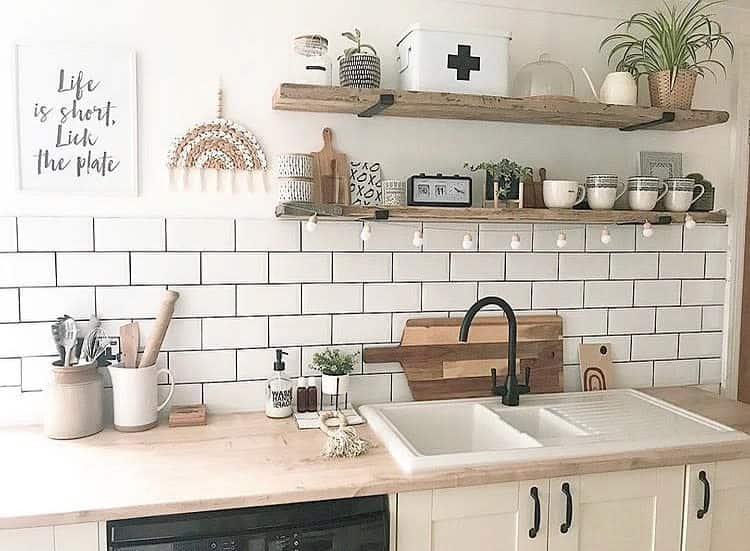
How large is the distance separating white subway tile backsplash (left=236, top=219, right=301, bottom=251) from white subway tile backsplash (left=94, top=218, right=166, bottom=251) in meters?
0.23

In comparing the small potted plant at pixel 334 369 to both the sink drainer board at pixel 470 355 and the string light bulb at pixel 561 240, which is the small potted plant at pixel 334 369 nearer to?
the sink drainer board at pixel 470 355

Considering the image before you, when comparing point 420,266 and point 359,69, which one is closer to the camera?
point 359,69

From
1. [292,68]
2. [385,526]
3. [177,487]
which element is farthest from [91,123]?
[385,526]

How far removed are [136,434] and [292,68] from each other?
1140 mm

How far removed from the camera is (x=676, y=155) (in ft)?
8.30

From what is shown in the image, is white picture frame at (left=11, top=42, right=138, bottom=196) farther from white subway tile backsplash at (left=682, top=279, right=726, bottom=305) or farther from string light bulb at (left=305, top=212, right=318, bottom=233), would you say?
white subway tile backsplash at (left=682, top=279, right=726, bottom=305)

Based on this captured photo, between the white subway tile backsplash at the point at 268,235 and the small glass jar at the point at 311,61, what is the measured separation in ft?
1.45

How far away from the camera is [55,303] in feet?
6.68

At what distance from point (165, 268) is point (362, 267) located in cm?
61

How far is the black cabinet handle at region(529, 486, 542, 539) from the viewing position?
5.80 ft

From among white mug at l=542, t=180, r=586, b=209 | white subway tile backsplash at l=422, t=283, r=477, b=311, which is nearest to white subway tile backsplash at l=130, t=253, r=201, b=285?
white subway tile backsplash at l=422, t=283, r=477, b=311

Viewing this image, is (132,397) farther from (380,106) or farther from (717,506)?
(717,506)

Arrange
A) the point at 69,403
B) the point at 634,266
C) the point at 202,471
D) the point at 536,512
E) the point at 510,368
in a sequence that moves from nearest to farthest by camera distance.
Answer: the point at 202,471 < the point at 536,512 < the point at 69,403 < the point at 510,368 < the point at 634,266

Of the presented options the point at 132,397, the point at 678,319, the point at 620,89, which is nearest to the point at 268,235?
the point at 132,397
